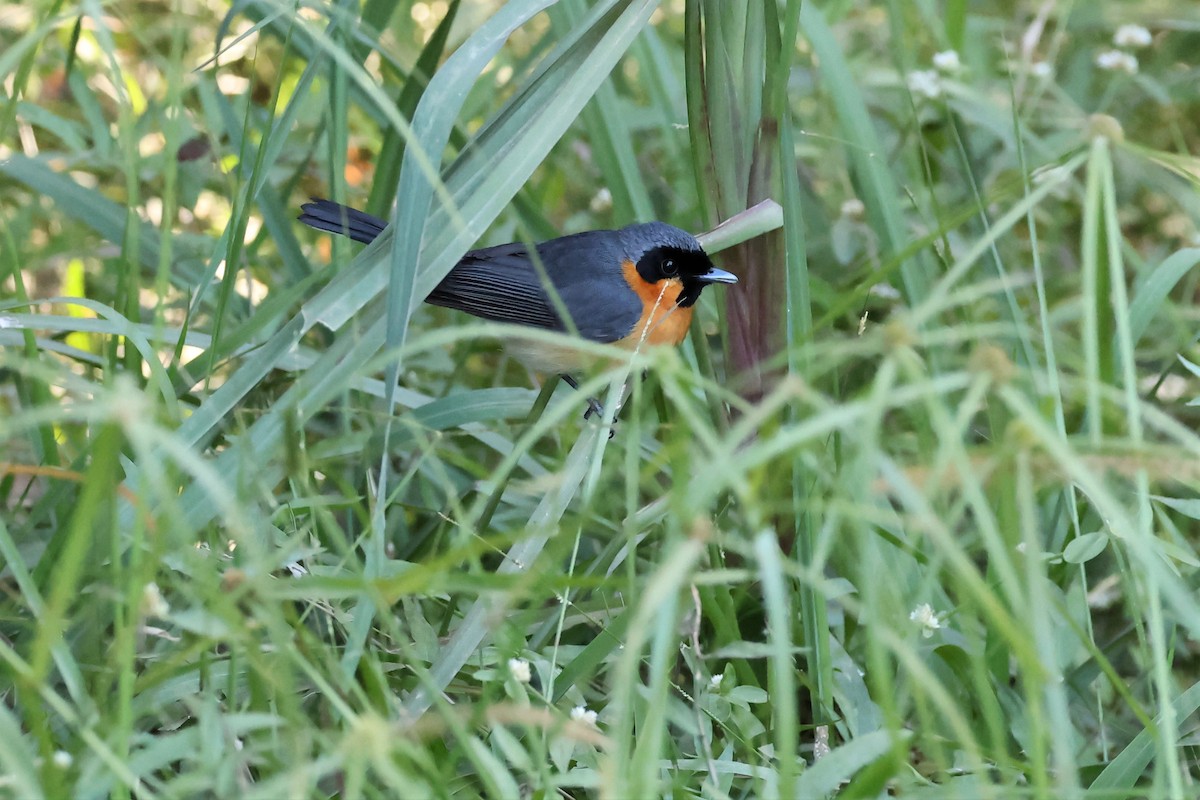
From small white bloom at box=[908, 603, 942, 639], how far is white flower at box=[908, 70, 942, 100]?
56.8 inches

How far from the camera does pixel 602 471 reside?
1726 mm

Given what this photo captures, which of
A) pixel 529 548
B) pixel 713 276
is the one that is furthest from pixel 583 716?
pixel 713 276

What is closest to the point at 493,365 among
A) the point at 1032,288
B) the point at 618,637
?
the point at 1032,288

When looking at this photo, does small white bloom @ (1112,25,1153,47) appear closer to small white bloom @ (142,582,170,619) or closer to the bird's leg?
the bird's leg

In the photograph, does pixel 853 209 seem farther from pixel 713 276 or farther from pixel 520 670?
pixel 520 670

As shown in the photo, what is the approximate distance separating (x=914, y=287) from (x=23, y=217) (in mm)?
1966

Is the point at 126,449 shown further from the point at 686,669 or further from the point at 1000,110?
the point at 1000,110

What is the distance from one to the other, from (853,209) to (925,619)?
1.58 meters

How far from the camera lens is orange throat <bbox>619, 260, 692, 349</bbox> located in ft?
8.93

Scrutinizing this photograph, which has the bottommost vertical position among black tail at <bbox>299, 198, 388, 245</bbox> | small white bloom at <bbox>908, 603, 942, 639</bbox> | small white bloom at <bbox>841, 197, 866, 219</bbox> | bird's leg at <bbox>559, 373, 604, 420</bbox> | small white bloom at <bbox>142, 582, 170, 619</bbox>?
bird's leg at <bbox>559, 373, 604, 420</bbox>

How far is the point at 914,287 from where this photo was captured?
7.23ft

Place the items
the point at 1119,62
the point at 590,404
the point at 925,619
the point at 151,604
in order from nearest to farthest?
the point at 151,604 → the point at 925,619 → the point at 590,404 → the point at 1119,62

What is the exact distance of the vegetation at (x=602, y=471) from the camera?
1010 millimetres

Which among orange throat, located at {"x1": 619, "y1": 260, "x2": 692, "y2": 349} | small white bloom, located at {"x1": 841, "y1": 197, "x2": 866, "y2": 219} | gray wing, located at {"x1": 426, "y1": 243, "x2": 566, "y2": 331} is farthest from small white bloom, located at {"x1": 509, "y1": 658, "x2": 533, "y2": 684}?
small white bloom, located at {"x1": 841, "y1": 197, "x2": 866, "y2": 219}
